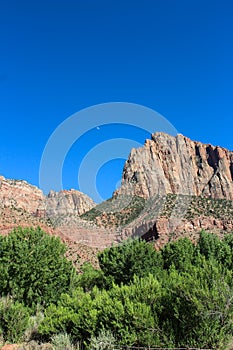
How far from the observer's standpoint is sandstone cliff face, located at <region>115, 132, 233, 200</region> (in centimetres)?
13038

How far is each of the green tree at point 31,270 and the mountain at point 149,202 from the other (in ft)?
109

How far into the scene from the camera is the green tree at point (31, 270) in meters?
21.8

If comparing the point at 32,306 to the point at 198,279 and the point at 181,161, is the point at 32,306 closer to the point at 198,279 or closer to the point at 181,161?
the point at 198,279

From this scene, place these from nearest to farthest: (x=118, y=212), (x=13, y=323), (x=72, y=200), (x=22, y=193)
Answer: (x=13, y=323) < (x=118, y=212) < (x=22, y=193) < (x=72, y=200)

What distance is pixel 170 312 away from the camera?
10203 millimetres

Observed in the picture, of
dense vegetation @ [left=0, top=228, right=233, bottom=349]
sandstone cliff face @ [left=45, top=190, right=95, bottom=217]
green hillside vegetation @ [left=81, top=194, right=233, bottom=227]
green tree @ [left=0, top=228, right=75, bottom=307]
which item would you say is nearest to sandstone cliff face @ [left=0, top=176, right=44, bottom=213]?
sandstone cliff face @ [left=45, top=190, right=95, bottom=217]

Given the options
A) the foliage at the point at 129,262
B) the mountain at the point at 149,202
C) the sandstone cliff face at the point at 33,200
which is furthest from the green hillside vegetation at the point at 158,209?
the foliage at the point at 129,262

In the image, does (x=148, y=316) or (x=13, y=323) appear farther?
(x=13, y=323)

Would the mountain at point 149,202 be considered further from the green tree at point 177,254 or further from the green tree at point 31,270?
the green tree at point 31,270

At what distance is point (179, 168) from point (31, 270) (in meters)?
135

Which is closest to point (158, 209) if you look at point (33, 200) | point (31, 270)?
point (33, 200)

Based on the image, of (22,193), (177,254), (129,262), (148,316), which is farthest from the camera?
(22,193)

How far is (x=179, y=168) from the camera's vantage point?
150m

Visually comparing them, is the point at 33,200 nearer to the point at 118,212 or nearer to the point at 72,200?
the point at 118,212
